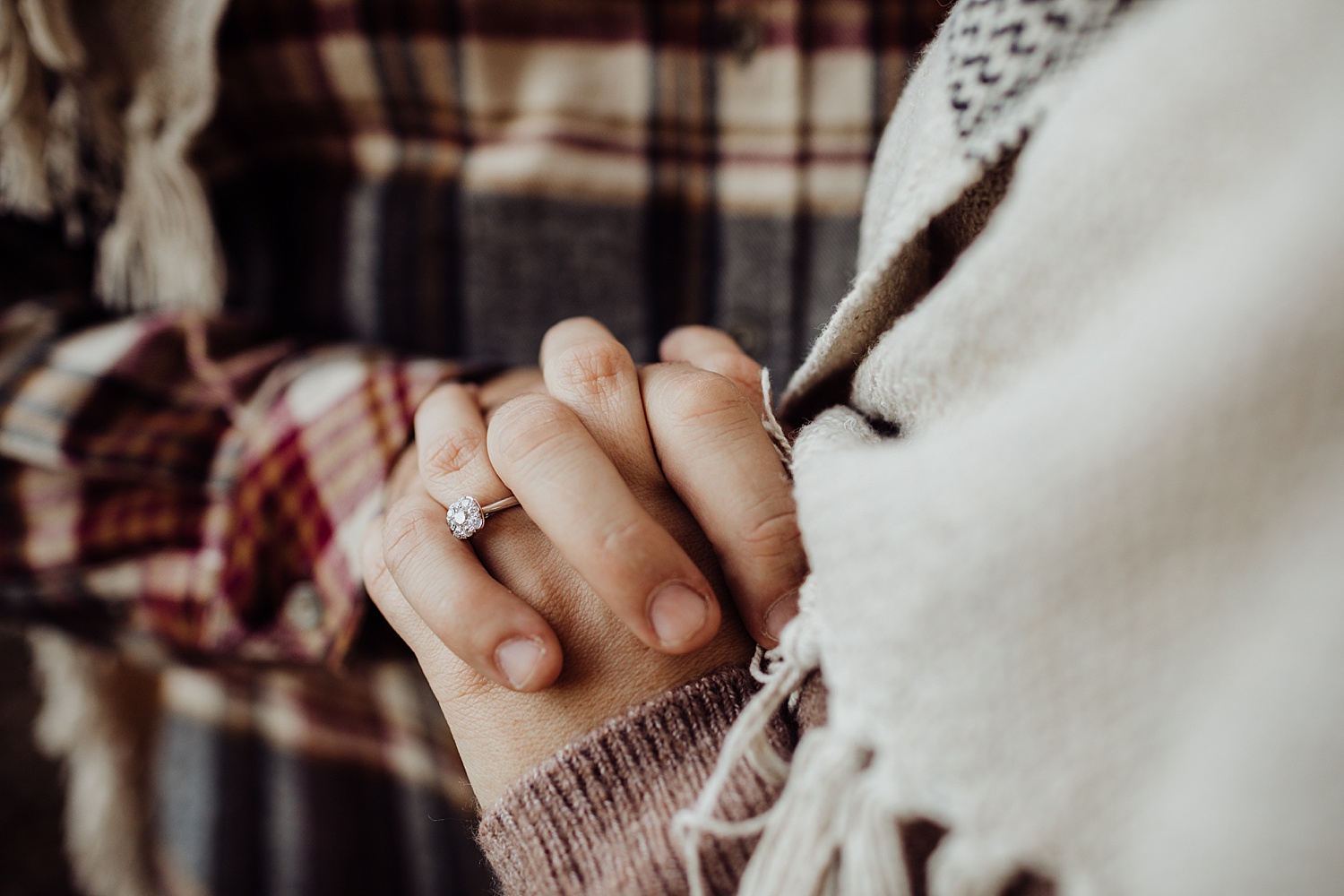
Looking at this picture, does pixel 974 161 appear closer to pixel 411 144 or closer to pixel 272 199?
pixel 411 144

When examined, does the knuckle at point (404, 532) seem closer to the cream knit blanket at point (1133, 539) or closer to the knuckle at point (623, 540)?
the knuckle at point (623, 540)

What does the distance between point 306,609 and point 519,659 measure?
1.26 feet

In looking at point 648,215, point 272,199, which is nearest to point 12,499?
point 272,199

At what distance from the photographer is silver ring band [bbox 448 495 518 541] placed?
40 centimetres

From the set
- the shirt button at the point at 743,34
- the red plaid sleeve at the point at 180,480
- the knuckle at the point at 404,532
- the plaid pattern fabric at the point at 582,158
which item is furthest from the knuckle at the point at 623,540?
the shirt button at the point at 743,34

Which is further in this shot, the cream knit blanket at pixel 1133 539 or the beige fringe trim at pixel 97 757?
the beige fringe trim at pixel 97 757

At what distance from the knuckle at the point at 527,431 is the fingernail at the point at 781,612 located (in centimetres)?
14

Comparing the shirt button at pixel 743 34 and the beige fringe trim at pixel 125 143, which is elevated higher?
the shirt button at pixel 743 34

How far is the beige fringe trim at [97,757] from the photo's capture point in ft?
2.30

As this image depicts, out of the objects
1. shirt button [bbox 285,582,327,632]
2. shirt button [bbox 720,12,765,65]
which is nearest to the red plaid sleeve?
shirt button [bbox 285,582,327,632]

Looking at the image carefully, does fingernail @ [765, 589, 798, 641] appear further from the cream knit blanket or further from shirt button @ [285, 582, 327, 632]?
shirt button @ [285, 582, 327, 632]

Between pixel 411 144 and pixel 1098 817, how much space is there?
797 mm

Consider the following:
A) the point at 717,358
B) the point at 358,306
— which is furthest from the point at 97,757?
the point at 717,358

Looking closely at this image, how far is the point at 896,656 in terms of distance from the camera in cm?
25
